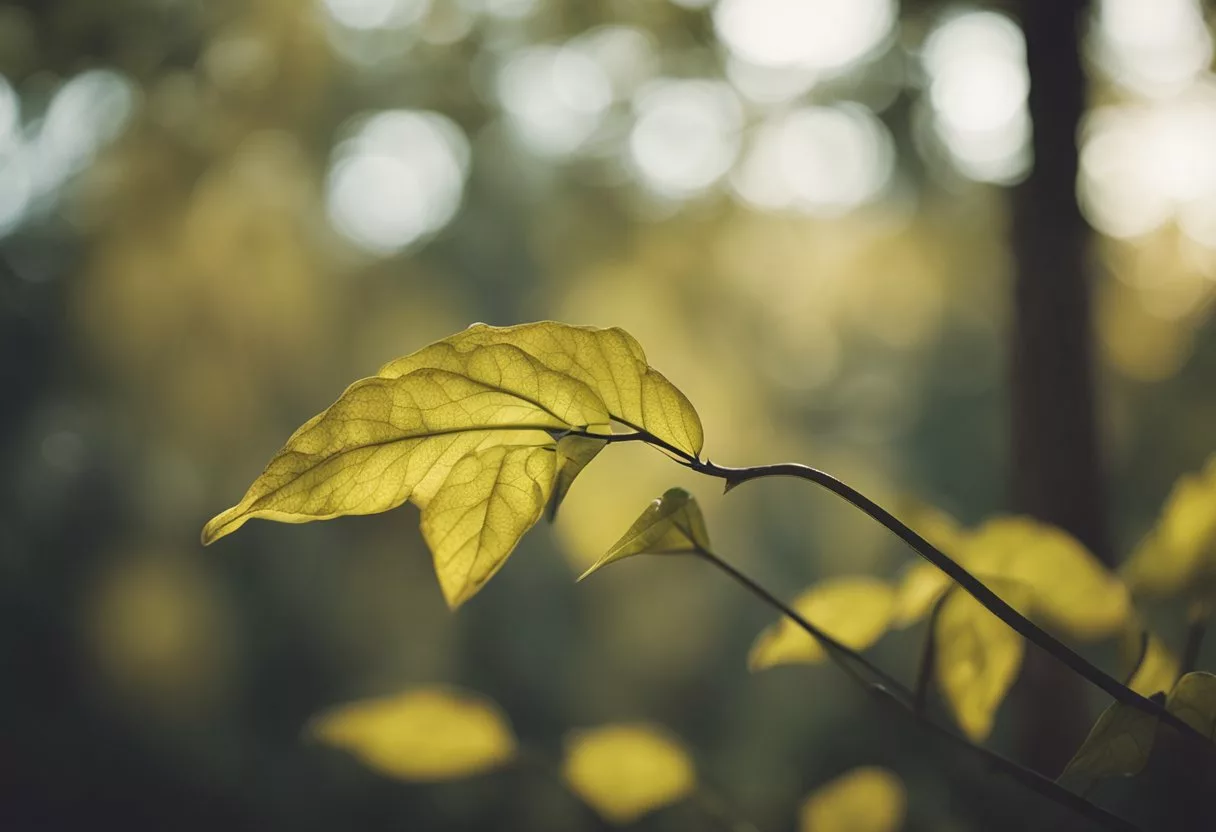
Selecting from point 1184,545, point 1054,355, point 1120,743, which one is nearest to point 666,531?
point 1120,743

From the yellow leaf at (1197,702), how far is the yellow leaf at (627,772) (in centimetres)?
24

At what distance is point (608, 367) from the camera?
27cm

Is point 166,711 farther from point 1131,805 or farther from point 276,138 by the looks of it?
point 1131,805

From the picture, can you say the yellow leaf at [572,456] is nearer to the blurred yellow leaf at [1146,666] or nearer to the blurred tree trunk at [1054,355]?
the blurred yellow leaf at [1146,666]

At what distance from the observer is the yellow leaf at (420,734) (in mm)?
411

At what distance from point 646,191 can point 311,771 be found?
170 centimetres

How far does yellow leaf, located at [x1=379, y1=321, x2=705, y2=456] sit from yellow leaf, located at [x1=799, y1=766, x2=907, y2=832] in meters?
0.24

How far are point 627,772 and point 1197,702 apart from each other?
0.86 ft

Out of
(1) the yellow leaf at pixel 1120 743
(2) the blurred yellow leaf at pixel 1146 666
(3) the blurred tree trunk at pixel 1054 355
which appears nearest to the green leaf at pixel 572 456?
(1) the yellow leaf at pixel 1120 743

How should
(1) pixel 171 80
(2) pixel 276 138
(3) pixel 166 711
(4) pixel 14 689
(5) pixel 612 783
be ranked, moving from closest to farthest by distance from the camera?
(5) pixel 612 783
(1) pixel 171 80
(2) pixel 276 138
(3) pixel 166 711
(4) pixel 14 689

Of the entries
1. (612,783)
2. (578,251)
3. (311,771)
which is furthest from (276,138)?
(311,771)

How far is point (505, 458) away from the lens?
0.86ft

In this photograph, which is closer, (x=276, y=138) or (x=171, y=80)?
(x=171, y=80)

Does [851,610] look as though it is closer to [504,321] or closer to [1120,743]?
[1120,743]
